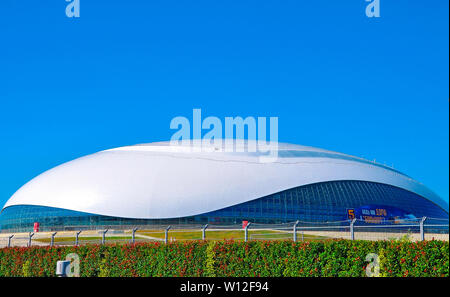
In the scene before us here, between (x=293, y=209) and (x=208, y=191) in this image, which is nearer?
(x=208, y=191)

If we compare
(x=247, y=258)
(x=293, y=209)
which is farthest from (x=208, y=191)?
(x=247, y=258)

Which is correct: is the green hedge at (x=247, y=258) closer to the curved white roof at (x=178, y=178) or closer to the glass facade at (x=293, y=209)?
the curved white roof at (x=178, y=178)

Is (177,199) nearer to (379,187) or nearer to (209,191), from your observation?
(209,191)

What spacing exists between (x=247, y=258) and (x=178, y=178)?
36.3 metres

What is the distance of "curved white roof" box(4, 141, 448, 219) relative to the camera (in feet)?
166

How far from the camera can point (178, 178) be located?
52.3 m

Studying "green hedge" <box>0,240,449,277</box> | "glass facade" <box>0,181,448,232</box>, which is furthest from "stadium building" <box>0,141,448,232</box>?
"green hedge" <box>0,240,449,277</box>

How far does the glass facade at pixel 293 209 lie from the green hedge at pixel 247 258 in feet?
91.4

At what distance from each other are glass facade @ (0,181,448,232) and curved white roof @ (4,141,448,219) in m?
0.68

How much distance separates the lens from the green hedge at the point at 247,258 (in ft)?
41.8

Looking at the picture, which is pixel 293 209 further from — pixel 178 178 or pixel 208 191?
pixel 178 178

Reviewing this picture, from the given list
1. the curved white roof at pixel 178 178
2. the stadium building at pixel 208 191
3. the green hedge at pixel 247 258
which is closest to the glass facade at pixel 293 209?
the stadium building at pixel 208 191
